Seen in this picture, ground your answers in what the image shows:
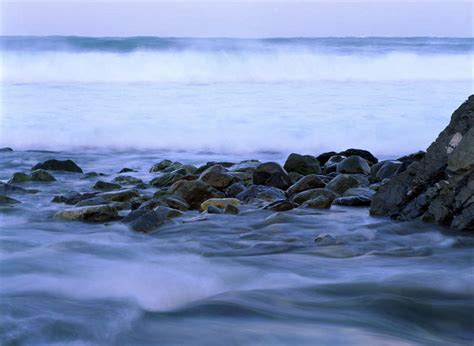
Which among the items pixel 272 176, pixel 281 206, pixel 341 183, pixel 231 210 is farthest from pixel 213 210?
pixel 341 183

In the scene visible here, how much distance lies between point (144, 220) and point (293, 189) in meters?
1.58

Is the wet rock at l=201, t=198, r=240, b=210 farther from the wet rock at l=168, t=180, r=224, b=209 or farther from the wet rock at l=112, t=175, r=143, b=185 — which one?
the wet rock at l=112, t=175, r=143, b=185

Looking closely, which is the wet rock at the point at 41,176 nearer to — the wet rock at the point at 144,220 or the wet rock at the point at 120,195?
the wet rock at the point at 120,195

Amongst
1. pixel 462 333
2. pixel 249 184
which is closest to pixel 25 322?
pixel 462 333

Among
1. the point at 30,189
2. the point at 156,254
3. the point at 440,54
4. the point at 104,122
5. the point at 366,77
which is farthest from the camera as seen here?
the point at 440,54

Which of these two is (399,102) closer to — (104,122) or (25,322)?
(104,122)

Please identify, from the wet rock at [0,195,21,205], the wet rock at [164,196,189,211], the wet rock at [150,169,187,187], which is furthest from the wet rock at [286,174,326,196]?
the wet rock at [0,195,21,205]

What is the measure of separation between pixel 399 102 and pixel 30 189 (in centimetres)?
1052

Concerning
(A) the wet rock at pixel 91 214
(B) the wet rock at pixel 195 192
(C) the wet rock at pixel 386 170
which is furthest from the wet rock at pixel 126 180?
(C) the wet rock at pixel 386 170

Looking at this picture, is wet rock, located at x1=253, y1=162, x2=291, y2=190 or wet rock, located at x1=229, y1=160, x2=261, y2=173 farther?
wet rock, located at x1=229, y1=160, x2=261, y2=173

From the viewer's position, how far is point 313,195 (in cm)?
594

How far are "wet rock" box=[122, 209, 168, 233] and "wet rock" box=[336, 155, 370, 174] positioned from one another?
2422 millimetres

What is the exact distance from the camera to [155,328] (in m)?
→ 3.27

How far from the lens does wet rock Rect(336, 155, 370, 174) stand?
23.2 feet
